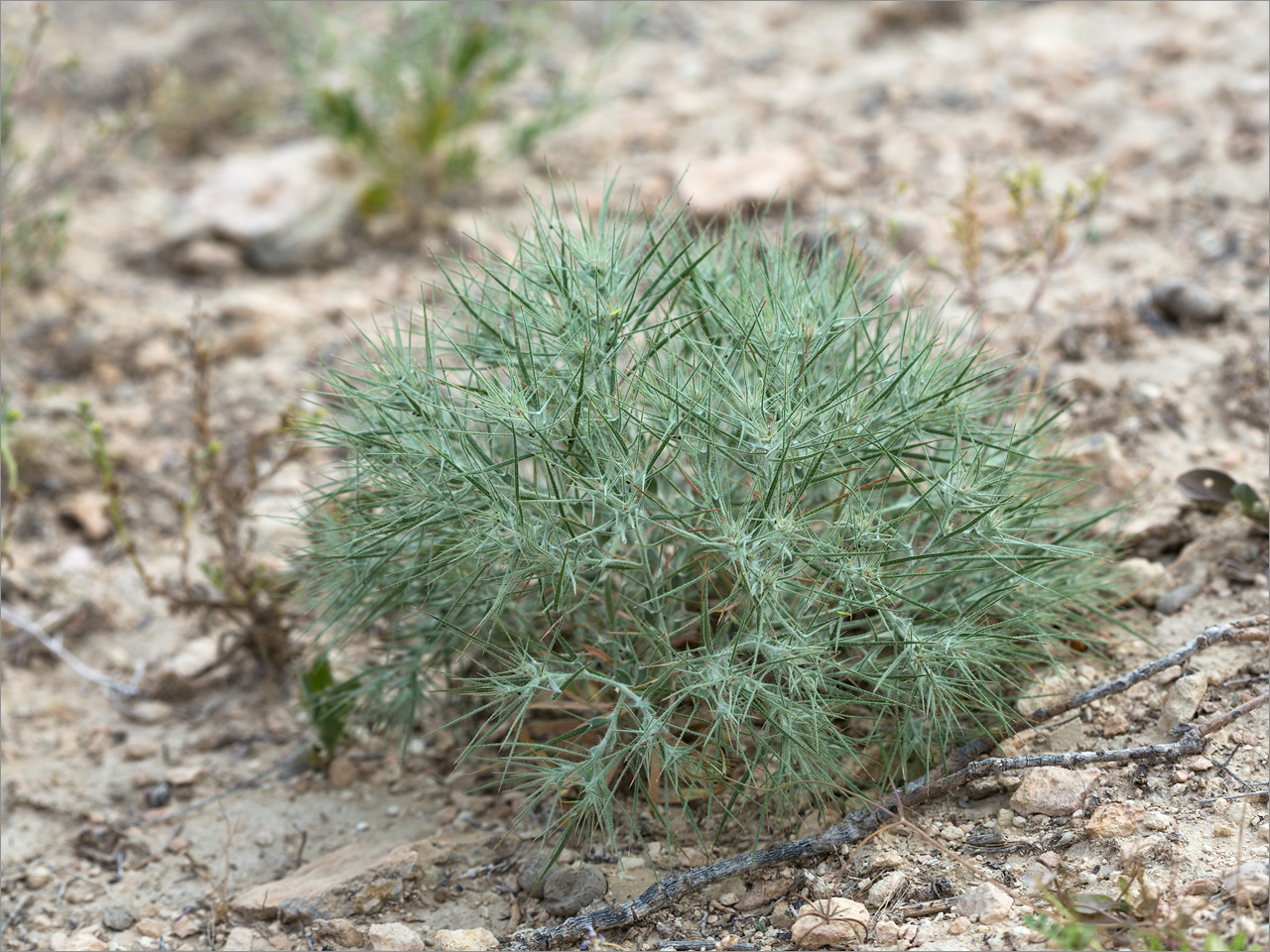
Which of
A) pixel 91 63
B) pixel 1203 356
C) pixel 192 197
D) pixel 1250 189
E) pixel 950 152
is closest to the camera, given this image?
pixel 1203 356

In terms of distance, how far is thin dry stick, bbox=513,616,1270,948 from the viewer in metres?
2.10

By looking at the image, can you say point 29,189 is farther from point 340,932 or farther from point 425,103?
point 340,932

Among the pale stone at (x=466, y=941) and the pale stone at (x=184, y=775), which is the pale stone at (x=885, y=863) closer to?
the pale stone at (x=466, y=941)

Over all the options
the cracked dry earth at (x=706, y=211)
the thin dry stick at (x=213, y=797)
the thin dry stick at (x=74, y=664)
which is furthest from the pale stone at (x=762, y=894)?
the thin dry stick at (x=74, y=664)

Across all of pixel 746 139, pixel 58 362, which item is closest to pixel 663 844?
pixel 58 362

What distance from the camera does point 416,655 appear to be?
8.37ft

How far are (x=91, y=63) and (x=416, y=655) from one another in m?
4.69

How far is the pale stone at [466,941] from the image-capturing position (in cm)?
208

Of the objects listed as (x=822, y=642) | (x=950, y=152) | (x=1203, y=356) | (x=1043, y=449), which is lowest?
(x=822, y=642)

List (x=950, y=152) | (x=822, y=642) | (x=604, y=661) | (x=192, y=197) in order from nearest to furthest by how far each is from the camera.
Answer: (x=822, y=642) < (x=604, y=661) < (x=950, y=152) < (x=192, y=197)

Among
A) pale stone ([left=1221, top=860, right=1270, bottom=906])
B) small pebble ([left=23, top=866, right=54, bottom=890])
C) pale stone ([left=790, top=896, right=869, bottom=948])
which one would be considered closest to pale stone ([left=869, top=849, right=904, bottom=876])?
pale stone ([left=790, top=896, right=869, bottom=948])

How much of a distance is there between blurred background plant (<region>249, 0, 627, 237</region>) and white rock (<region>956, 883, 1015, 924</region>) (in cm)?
348

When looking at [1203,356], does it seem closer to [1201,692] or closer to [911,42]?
[1201,692]

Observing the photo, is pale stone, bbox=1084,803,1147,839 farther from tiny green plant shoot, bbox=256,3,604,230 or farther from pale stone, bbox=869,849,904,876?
tiny green plant shoot, bbox=256,3,604,230
